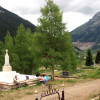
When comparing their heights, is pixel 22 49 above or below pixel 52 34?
below

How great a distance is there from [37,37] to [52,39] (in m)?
1.97

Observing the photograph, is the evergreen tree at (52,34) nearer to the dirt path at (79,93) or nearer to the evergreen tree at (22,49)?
the dirt path at (79,93)

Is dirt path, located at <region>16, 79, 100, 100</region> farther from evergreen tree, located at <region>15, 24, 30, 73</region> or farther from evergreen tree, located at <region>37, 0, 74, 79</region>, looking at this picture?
evergreen tree, located at <region>15, 24, 30, 73</region>

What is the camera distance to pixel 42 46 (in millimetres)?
16969

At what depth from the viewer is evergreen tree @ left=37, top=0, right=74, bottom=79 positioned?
655 inches

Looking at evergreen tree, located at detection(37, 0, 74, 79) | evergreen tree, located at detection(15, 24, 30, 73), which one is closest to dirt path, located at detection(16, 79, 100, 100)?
evergreen tree, located at detection(37, 0, 74, 79)

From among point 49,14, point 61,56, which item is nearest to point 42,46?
point 61,56

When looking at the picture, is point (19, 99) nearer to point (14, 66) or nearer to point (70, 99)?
point (70, 99)

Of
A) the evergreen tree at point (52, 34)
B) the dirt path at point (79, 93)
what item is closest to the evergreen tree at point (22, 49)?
the evergreen tree at point (52, 34)

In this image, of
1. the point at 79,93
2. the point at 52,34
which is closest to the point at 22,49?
the point at 52,34

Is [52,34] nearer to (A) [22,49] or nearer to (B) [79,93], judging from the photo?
(B) [79,93]

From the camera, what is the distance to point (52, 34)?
1703 cm

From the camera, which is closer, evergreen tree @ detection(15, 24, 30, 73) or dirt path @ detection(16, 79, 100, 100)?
dirt path @ detection(16, 79, 100, 100)

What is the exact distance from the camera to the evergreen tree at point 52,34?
54.5 ft
